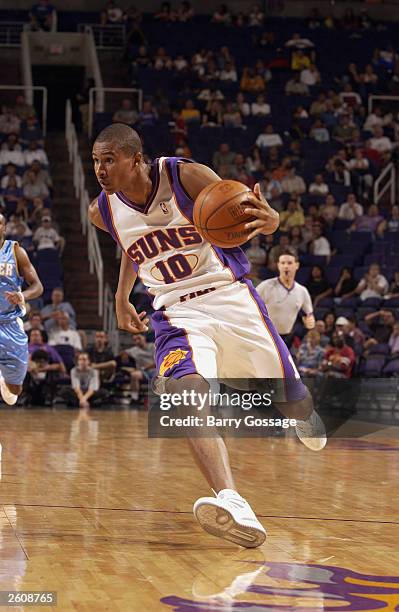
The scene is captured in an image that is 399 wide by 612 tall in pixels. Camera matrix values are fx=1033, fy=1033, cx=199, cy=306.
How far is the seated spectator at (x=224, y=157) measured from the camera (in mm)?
18234

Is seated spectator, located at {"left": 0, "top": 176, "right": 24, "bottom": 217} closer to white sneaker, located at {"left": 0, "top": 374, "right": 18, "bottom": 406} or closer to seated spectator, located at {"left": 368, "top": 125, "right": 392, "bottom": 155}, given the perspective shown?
seated spectator, located at {"left": 368, "top": 125, "right": 392, "bottom": 155}

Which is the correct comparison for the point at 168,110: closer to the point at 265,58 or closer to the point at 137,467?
the point at 265,58

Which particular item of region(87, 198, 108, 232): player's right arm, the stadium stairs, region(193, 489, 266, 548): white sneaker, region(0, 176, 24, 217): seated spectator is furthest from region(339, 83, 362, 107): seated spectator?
region(193, 489, 266, 548): white sneaker

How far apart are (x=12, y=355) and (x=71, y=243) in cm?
1059

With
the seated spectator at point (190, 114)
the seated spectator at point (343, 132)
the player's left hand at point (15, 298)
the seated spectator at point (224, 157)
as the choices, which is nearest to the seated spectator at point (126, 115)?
the seated spectator at point (190, 114)

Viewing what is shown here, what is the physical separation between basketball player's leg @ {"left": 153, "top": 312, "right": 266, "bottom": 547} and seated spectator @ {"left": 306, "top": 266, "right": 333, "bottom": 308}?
10.9m

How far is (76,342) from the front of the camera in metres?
14.7

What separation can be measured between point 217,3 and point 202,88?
14.5ft

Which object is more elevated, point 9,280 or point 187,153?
point 187,153

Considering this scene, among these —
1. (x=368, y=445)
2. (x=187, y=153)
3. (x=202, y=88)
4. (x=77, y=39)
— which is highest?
(x=77, y=39)

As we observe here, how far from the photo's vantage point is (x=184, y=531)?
490 centimetres

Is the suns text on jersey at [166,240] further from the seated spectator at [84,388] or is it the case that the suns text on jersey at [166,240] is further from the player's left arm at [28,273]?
the seated spectator at [84,388]

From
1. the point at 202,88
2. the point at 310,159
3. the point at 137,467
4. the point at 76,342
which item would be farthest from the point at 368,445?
the point at 202,88

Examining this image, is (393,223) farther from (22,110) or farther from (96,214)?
(96,214)
